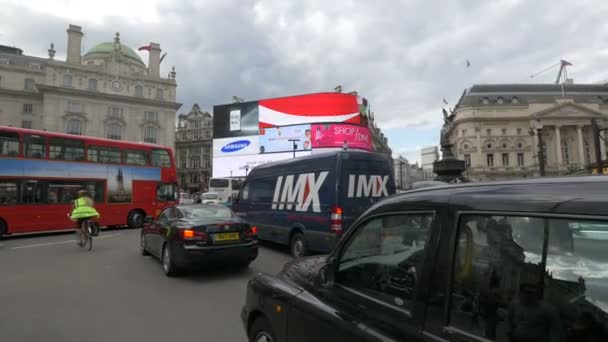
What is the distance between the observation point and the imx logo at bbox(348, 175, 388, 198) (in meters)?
8.21

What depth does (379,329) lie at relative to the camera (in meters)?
1.80

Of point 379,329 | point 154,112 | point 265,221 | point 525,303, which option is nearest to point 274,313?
point 379,329

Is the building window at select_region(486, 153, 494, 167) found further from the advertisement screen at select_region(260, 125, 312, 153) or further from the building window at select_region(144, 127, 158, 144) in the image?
the building window at select_region(144, 127, 158, 144)

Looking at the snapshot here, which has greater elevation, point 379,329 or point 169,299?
point 379,329

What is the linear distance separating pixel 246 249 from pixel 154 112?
219ft

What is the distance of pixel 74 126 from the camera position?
60438 millimetres

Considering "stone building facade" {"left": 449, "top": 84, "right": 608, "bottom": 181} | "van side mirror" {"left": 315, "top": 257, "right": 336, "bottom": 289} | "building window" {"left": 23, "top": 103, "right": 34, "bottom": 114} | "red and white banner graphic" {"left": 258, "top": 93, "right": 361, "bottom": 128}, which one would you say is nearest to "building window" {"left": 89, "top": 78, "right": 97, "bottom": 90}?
"building window" {"left": 23, "top": 103, "right": 34, "bottom": 114}

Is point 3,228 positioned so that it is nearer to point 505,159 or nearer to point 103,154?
point 103,154

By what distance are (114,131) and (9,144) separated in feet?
185

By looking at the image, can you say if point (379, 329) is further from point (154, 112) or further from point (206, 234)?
point (154, 112)

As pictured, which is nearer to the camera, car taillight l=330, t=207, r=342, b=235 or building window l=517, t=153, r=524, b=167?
car taillight l=330, t=207, r=342, b=235

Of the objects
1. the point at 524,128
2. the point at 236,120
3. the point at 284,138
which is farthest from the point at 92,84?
the point at 524,128

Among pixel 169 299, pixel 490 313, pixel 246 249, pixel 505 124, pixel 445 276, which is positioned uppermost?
pixel 505 124

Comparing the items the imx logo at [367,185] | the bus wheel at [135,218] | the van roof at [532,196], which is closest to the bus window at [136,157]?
the bus wheel at [135,218]
